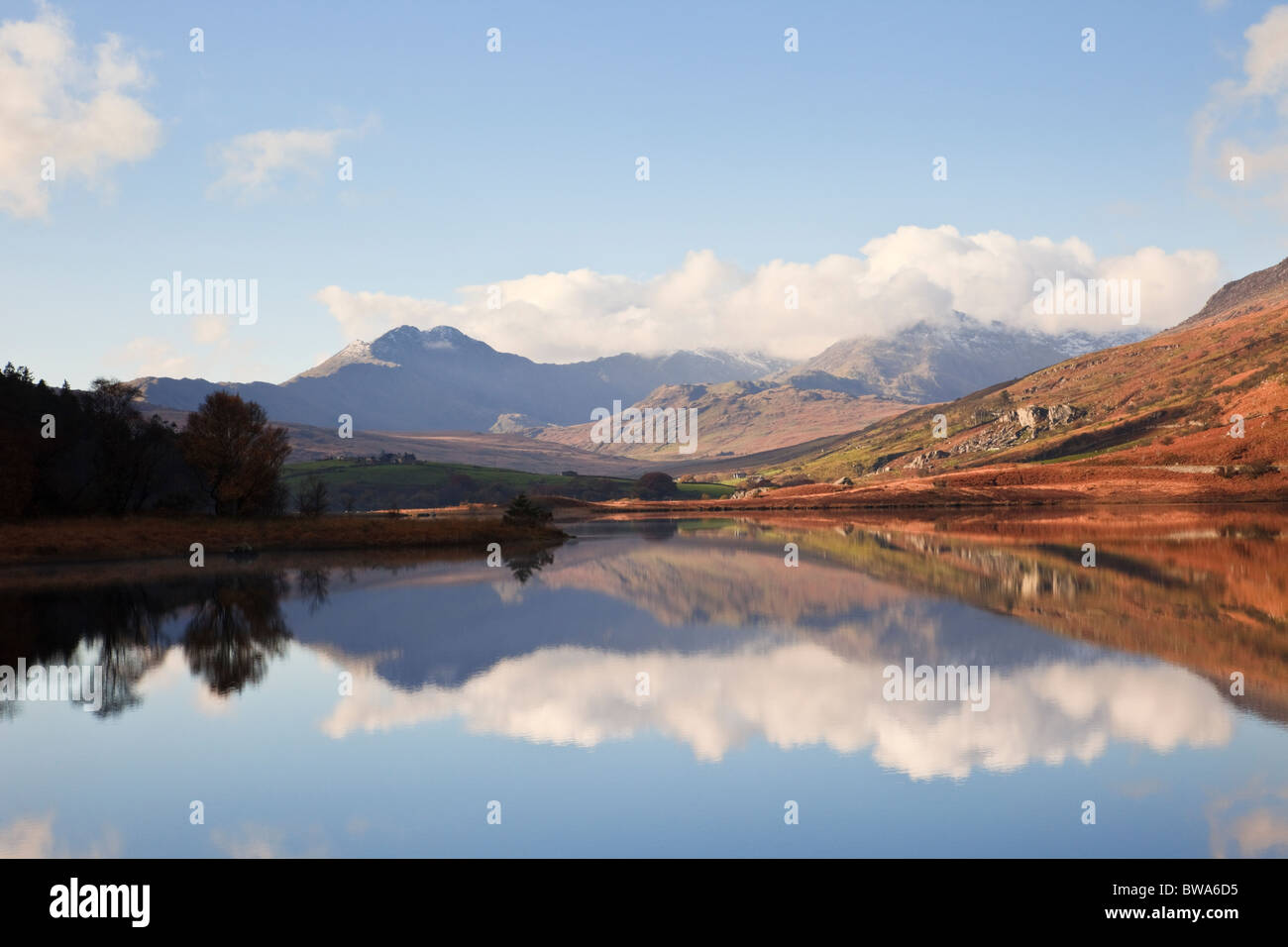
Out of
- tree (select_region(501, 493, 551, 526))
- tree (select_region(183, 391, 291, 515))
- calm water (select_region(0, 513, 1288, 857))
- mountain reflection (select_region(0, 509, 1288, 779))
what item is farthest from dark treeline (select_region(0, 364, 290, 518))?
calm water (select_region(0, 513, 1288, 857))

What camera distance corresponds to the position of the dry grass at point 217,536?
63969 mm

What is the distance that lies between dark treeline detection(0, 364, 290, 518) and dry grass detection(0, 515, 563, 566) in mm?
3370

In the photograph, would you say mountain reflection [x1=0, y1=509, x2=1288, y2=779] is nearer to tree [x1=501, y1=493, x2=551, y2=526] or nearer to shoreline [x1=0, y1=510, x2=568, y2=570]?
shoreline [x1=0, y1=510, x2=568, y2=570]

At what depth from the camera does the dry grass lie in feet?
210

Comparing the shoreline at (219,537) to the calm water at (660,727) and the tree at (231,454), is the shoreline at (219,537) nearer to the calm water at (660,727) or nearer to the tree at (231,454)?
the tree at (231,454)

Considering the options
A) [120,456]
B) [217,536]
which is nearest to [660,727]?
[217,536]

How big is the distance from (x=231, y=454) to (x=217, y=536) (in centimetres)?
1045

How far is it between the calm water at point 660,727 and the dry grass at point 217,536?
26507 millimetres

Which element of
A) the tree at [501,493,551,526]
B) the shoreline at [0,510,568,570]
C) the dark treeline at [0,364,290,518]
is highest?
the dark treeline at [0,364,290,518]

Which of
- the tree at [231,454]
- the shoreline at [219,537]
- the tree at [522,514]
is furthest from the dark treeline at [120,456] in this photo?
the tree at [522,514]

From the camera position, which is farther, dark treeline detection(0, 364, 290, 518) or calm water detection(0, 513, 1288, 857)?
dark treeline detection(0, 364, 290, 518)

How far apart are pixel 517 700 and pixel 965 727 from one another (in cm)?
968

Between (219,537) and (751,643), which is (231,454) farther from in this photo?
(751,643)
